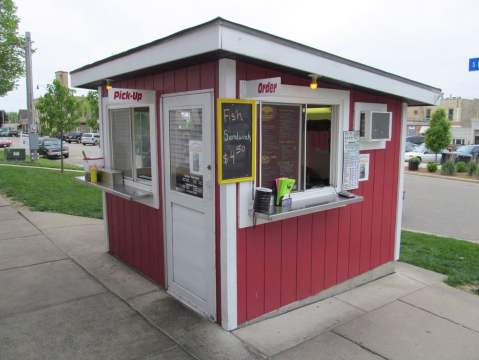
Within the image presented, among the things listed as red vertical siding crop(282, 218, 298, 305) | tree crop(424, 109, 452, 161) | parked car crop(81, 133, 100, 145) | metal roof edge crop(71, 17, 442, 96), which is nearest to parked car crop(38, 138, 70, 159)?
parked car crop(81, 133, 100, 145)

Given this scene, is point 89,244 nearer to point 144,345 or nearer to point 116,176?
point 116,176

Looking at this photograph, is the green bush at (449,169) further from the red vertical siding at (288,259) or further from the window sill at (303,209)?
the red vertical siding at (288,259)

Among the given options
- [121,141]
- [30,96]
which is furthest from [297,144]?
[30,96]

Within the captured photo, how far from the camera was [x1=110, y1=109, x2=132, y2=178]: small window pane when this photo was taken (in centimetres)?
507

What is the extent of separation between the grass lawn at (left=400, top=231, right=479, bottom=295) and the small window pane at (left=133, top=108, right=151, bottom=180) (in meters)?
3.98

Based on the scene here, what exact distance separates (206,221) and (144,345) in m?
1.20

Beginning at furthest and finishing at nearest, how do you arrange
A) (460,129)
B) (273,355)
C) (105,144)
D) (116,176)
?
(460,129)
(105,144)
(116,176)
(273,355)

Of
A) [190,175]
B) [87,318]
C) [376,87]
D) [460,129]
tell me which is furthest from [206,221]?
[460,129]

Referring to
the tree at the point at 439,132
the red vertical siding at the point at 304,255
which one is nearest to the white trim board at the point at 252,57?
the red vertical siding at the point at 304,255

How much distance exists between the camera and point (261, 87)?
3375 millimetres

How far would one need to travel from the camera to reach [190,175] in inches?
155

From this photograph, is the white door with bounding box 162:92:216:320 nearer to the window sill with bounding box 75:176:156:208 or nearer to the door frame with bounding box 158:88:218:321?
the door frame with bounding box 158:88:218:321

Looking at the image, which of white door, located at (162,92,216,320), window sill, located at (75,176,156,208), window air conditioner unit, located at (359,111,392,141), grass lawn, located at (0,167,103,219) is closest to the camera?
white door, located at (162,92,216,320)

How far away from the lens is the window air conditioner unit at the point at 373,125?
15.1 ft
